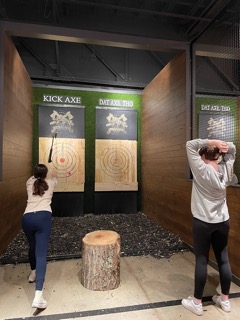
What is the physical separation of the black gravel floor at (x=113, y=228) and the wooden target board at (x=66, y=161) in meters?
0.70

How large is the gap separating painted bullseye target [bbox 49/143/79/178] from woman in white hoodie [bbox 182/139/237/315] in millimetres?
3559

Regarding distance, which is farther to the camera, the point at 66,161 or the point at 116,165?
the point at 116,165

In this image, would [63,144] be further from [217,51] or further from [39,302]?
[39,302]

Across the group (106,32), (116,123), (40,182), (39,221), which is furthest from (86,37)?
(39,221)

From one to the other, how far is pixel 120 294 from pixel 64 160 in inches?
132

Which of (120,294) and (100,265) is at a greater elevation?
(100,265)

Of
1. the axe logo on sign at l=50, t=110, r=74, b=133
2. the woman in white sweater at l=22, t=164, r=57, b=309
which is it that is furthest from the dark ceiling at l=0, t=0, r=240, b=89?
the woman in white sweater at l=22, t=164, r=57, b=309

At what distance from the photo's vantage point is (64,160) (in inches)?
196

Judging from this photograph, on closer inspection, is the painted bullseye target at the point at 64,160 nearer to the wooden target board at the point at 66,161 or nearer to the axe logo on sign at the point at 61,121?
the wooden target board at the point at 66,161

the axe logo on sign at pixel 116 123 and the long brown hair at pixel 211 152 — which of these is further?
the axe logo on sign at pixel 116 123

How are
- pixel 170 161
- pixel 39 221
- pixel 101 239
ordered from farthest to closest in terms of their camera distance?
pixel 170 161 → pixel 101 239 → pixel 39 221

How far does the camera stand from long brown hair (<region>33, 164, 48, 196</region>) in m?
2.04

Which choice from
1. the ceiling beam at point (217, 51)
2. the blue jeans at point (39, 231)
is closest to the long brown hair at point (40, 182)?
the blue jeans at point (39, 231)

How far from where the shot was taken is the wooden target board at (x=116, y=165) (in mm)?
5156
